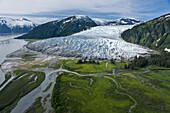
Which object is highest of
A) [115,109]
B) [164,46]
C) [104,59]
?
[164,46]

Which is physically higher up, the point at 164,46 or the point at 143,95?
the point at 164,46

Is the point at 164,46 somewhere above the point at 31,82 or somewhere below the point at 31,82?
above

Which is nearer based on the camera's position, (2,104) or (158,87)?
(2,104)

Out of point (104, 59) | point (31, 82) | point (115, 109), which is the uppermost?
point (104, 59)

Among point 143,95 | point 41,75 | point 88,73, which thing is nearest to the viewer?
point 143,95

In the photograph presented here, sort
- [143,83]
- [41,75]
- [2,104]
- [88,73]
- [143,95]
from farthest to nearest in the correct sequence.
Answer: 1. [88,73]
2. [41,75]
3. [143,83]
4. [143,95]
5. [2,104]

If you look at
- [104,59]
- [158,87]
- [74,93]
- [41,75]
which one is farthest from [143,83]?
[41,75]

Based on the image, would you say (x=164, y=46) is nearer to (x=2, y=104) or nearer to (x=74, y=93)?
(x=74, y=93)

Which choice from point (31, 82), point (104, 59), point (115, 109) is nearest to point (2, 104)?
point (31, 82)

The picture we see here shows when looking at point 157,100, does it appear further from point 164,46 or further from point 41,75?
point 164,46
